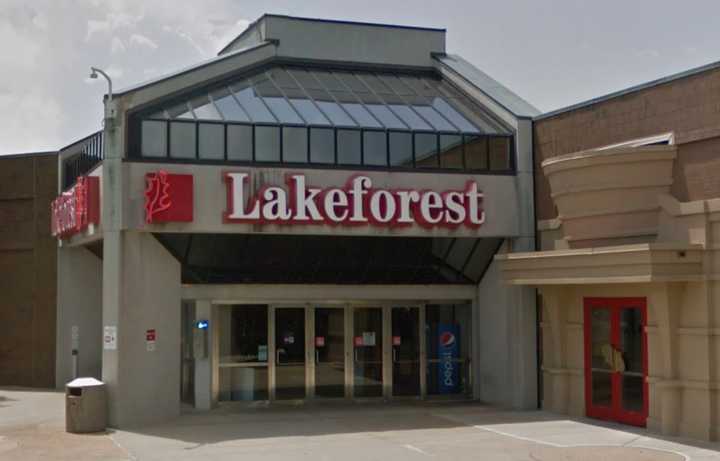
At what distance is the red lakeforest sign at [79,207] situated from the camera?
1962 cm

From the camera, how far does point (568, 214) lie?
18953 millimetres

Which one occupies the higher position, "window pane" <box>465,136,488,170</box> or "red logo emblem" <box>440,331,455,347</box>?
"window pane" <box>465,136,488,170</box>

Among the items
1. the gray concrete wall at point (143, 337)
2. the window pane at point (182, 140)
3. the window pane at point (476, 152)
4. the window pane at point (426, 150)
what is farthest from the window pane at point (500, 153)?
the gray concrete wall at point (143, 337)

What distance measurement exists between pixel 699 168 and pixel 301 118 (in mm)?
8231

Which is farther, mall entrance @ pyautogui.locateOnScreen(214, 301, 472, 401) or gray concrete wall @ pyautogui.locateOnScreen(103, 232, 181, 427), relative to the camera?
mall entrance @ pyautogui.locateOnScreen(214, 301, 472, 401)

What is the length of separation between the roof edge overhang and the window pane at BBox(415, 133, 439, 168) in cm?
318

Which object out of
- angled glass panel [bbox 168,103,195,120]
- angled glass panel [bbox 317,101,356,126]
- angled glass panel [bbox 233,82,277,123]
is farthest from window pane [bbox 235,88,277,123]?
angled glass panel [bbox 317,101,356,126]

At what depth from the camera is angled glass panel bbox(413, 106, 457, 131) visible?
21.5 metres

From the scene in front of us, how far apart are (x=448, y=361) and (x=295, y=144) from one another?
6871 millimetres

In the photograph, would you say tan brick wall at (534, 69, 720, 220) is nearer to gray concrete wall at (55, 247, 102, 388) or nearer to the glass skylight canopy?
the glass skylight canopy

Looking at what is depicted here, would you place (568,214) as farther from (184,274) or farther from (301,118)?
(184,274)

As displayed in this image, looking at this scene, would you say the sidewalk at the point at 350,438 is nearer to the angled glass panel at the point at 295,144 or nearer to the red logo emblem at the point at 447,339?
the red logo emblem at the point at 447,339

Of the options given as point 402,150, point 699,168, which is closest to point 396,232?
point 402,150

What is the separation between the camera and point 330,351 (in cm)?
2230
